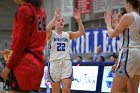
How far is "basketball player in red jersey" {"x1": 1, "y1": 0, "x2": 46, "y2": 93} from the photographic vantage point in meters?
4.07

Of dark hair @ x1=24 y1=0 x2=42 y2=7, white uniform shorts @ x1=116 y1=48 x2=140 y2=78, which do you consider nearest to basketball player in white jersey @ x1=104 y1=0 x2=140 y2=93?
white uniform shorts @ x1=116 y1=48 x2=140 y2=78

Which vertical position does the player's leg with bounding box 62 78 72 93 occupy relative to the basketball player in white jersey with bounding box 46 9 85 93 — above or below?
below

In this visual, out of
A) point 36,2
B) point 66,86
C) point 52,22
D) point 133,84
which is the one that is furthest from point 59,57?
point 36,2

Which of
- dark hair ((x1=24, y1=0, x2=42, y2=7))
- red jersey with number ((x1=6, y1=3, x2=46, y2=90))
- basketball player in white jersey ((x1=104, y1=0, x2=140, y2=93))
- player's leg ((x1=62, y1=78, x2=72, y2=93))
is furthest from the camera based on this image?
player's leg ((x1=62, y1=78, x2=72, y2=93))

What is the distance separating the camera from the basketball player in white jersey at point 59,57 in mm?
7864

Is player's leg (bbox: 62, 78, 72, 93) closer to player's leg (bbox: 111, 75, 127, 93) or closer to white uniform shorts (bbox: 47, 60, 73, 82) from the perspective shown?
white uniform shorts (bbox: 47, 60, 73, 82)

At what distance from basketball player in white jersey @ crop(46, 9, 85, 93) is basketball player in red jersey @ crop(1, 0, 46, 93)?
354 cm

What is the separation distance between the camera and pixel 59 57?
7.96 meters

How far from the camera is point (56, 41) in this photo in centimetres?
806

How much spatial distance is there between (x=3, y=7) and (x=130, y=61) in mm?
22967

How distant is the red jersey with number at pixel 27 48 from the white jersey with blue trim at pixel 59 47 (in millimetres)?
3663

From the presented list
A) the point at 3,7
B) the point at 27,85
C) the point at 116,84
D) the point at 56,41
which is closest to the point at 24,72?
the point at 27,85

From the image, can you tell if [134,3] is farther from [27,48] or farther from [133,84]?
[27,48]

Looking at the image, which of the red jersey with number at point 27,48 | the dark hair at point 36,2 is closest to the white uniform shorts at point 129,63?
the red jersey with number at point 27,48
